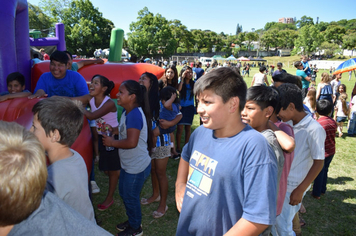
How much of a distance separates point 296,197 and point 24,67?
4.74 metres

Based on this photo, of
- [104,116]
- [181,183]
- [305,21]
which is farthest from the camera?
[305,21]

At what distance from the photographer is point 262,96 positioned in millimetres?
1844

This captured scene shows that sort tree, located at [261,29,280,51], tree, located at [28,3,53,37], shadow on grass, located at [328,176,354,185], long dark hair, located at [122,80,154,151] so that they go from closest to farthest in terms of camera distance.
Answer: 1. long dark hair, located at [122,80,154,151]
2. shadow on grass, located at [328,176,354,185]
3. tree, located at [28,3,53,37]
4. tree, located at [261,29,280,51]

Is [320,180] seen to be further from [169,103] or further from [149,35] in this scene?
[149,35]

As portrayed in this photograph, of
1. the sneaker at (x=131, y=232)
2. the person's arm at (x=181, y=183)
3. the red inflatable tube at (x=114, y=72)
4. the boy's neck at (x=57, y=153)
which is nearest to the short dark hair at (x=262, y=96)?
the person's arm at (x=181, y=183)

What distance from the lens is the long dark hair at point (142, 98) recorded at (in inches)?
105

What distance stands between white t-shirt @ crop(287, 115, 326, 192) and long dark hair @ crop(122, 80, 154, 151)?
5.33 feet

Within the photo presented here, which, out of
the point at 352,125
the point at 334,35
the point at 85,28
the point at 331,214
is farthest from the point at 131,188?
the point at 334,35

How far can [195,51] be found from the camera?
84.2 metres

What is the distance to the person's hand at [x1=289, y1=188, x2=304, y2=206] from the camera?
2314mm

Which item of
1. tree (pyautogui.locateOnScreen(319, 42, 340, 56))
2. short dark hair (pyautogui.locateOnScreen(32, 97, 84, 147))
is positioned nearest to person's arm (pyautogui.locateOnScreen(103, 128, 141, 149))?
short dark hair (pyautogui.locateOnScreen(32, 97, 84, 147))

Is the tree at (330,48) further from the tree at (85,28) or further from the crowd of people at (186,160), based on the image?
the crowd of people at (186,160)

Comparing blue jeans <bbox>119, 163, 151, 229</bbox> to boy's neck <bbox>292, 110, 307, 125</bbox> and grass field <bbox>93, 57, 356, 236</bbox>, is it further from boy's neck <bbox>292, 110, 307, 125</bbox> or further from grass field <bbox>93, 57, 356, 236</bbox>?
boy's neck <bbox>292, 110, 307, 125</bbox>

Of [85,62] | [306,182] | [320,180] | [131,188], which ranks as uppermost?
[85,62]
